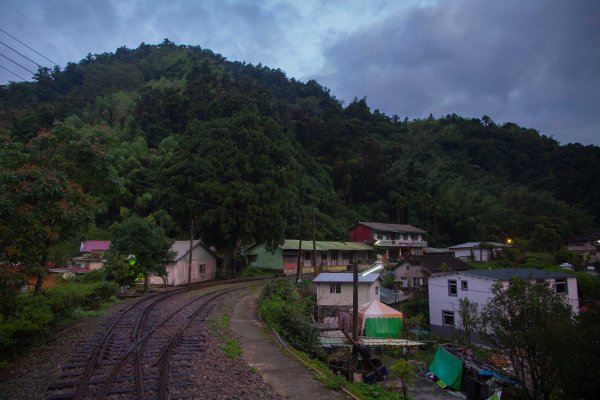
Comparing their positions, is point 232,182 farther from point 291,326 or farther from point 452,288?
point 291,326

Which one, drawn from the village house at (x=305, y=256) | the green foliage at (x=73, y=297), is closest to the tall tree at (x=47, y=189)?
the green foliage at (x=73, y=297)

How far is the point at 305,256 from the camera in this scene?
47438 mm

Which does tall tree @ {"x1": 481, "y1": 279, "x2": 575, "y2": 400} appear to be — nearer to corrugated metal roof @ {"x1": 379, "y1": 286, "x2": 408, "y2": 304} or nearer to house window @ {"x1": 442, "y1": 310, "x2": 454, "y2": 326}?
house window @ {"x1": 442, "y1": 310, "x2": 454, "y2": 326}

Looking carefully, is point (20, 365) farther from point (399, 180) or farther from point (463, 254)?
point (399, 180)

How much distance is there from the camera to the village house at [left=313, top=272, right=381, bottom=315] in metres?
27.9

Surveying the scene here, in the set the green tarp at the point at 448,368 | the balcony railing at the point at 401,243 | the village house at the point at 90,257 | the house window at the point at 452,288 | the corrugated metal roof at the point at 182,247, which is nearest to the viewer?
the green tarp at the point at 448,368

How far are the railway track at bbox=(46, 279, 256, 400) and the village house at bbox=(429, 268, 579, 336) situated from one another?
17.8 m

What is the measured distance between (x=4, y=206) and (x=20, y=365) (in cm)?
365

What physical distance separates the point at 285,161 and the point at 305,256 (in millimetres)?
11930

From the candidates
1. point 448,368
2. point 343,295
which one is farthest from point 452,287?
point 448,368

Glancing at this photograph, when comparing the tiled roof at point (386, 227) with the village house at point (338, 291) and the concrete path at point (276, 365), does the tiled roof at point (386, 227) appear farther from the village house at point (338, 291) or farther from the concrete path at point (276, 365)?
the concrete path at point (276, 365)

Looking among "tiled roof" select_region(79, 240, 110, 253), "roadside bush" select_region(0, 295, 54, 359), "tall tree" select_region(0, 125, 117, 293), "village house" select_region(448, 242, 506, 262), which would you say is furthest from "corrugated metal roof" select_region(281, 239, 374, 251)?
"roadside bush" select_region(0, 295, 54, 359)

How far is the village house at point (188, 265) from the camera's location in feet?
104

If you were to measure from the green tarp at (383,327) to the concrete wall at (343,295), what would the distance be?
12.0ft
